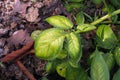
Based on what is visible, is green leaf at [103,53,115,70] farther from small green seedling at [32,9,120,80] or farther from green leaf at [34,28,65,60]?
green leaf at [34,28,65,60]

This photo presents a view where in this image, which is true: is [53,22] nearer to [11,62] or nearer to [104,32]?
[104,32]

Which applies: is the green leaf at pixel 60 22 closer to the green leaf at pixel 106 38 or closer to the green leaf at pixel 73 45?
the green leaf at pixel 73 45

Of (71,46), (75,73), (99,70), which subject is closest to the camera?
(99,70)

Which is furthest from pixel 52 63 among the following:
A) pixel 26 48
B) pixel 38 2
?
pixel 38 2

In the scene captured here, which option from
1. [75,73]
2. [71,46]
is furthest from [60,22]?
[75,73]

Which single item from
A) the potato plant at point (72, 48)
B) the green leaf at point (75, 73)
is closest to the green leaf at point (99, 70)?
the potato plant at point (72, 48)

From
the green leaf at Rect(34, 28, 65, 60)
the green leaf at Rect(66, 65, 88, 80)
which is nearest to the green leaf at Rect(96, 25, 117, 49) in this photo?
the green leaf at Rect(66, 65, 88, 80)

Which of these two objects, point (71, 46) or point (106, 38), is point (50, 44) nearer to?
point (71, 46)

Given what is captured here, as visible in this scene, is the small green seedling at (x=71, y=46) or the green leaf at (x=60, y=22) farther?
the green leaf at (x=60, y=22)
